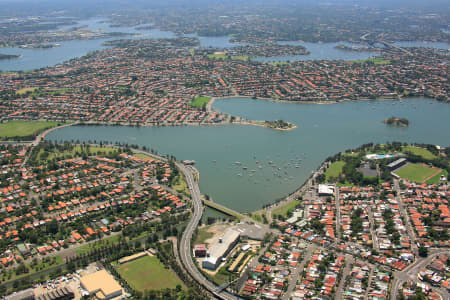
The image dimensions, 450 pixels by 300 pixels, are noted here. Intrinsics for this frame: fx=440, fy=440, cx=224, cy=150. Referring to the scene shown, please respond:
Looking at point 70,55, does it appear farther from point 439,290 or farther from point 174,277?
point 439,290

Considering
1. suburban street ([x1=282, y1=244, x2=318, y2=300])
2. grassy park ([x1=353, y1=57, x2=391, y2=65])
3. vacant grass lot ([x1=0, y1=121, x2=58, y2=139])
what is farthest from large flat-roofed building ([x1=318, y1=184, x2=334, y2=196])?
grassy park ([x1=353, y1=57, x2=391, y2=65])

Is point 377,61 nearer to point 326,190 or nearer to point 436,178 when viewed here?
point 436,178

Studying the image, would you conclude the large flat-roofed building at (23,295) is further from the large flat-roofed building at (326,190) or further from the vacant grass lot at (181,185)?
the large flat-roofed building at (326,190)

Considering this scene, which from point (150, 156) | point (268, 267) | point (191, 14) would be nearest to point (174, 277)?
point (268, 267)

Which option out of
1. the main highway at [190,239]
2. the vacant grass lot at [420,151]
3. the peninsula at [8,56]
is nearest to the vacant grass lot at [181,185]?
the main highway at [190,239]

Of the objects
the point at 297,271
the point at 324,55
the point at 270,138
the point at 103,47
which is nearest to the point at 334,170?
the point at 270,138
